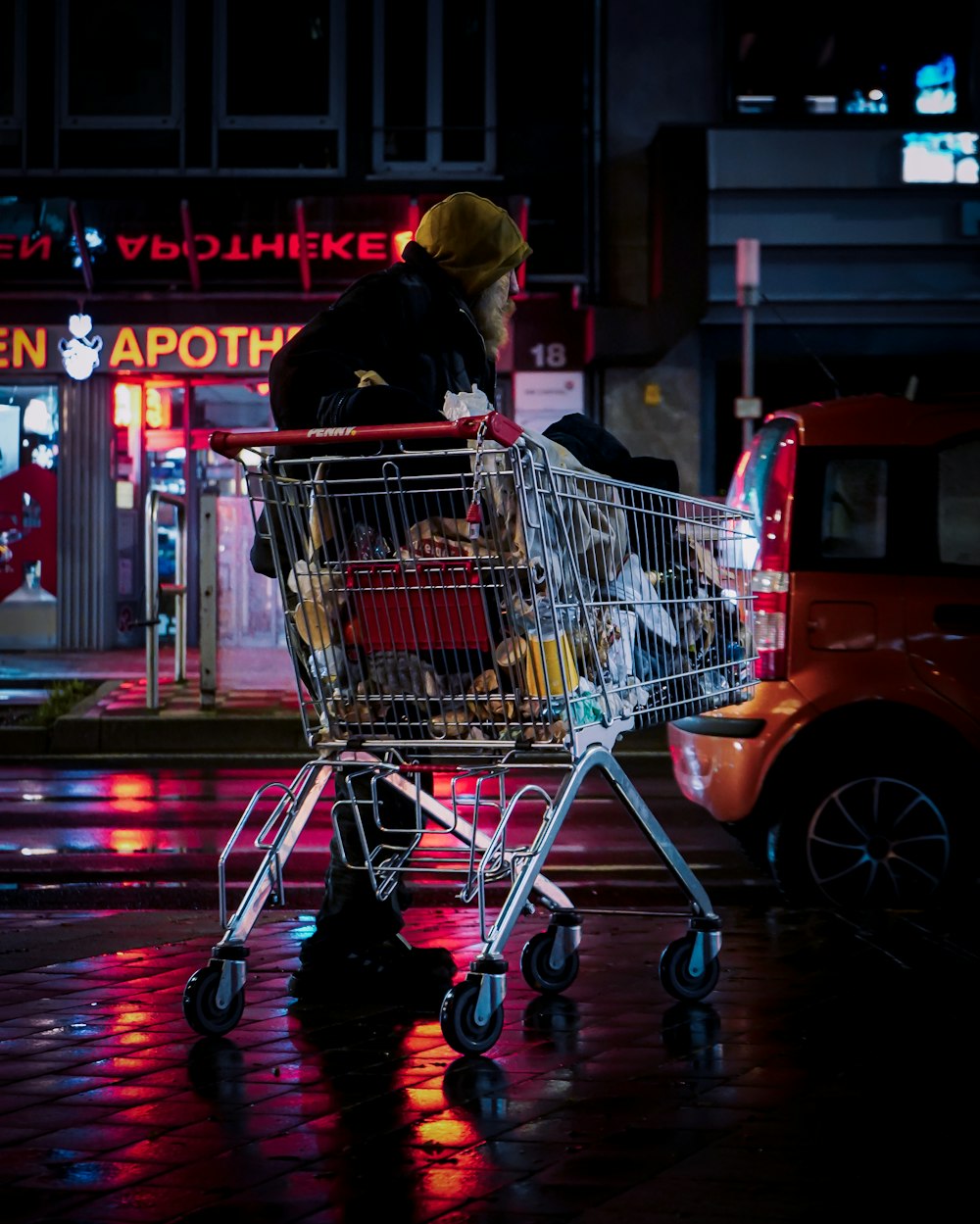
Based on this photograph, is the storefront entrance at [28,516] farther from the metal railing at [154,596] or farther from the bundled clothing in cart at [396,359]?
the bundled clothing in cart at [396,359]

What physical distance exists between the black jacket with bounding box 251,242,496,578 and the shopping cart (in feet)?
0.34

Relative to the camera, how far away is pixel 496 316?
560 centimetres

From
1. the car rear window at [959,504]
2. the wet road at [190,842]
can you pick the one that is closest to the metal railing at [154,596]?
the wet road at [190,842]

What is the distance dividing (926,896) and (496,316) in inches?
109

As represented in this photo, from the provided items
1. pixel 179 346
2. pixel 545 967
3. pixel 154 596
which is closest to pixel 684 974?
pixel 545 967

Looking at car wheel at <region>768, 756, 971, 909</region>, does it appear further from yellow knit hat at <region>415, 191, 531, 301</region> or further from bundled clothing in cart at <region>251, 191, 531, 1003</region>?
yellow knit hat at <region>415, 191, 531, 301</region>

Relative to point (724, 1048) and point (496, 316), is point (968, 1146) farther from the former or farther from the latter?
point (496, 316)

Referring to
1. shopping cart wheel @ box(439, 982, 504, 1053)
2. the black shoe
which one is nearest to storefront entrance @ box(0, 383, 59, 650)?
the black shoe

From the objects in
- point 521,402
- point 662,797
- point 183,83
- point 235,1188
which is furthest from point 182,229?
point 235,1188

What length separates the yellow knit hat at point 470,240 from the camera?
17.6ft

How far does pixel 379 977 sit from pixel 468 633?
3.85 ft

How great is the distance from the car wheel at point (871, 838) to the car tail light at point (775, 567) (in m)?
0.48

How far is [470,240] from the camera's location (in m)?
5.40

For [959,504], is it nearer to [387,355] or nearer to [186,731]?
[387,355]
